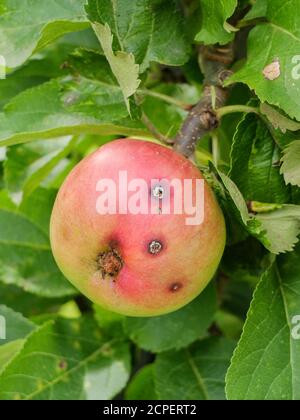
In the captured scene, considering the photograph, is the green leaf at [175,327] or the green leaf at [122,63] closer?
the green leaf at [122,63]

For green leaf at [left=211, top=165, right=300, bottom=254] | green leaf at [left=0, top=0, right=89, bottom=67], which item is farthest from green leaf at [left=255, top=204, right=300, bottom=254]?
green leaf at [left=0, top=0, right=89, bottom=67]

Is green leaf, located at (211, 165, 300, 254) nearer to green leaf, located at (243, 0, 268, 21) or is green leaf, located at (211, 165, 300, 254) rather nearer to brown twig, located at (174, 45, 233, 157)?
brown twig, located at (174, 45, 233, 157)

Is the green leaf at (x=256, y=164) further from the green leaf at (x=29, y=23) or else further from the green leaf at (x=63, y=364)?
the green leaf at (x=63, y=364)

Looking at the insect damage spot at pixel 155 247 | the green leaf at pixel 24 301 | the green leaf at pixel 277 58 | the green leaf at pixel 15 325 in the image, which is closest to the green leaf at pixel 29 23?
the green leaf at pixel 277 58

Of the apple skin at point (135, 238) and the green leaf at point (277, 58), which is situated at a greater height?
the green leaf at point (277, 58)

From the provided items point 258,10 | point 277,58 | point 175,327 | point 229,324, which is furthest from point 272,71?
point 229,324
